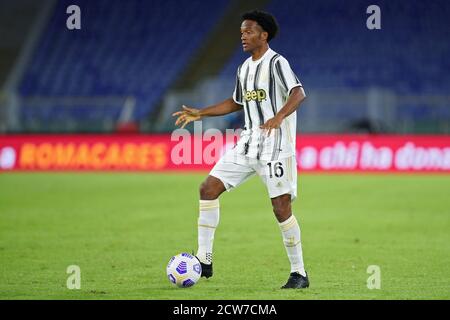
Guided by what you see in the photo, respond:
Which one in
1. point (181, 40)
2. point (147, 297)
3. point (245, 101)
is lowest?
point (147, 297)

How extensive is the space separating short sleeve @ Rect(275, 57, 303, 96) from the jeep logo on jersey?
16 cm

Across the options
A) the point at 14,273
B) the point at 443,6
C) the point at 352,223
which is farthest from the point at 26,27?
the point at 14,273

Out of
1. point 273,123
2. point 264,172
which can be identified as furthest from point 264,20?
point 264,172

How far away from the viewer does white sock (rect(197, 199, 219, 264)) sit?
7.98 m

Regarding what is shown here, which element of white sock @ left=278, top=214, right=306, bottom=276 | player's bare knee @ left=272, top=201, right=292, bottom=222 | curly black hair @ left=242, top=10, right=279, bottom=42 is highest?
curly black hair @ left=242, top=10, right=279, bottom=42

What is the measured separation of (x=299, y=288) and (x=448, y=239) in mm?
4269

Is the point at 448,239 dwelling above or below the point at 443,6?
below

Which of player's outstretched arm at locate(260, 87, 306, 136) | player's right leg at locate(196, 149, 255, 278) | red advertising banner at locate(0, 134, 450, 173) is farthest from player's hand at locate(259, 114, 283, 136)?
red advertising banner at locate(0, 134, 450, 173)

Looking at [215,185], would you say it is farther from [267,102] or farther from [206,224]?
[267,102]

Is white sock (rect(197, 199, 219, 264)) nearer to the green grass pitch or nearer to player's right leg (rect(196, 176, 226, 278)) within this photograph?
player's right leg (rect(196, 176, 226, 278))

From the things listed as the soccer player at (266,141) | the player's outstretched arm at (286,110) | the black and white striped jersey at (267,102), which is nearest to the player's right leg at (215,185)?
the soccer player at (266,141)

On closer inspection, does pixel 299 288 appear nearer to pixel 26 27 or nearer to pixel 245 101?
pixel 245 101

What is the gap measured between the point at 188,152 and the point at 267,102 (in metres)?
15.8

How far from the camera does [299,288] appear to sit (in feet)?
24.9
